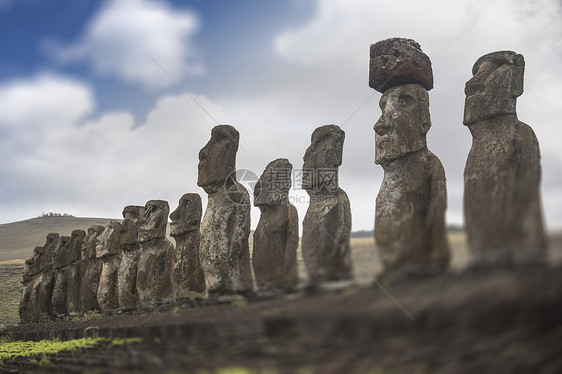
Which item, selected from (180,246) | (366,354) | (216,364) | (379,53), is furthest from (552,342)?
(180,246)

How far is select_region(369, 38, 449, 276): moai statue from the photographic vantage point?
703 cm

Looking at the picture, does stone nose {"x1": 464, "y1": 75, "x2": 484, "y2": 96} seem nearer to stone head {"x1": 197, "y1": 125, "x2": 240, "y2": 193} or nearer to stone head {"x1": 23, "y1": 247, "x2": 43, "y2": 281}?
stone head {"x1": 197, "y1": 125, "x2": 240, "y2": 193}

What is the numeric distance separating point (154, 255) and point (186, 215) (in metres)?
1.55

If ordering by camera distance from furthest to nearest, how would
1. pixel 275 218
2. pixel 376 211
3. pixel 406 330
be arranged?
pixel 275 218 < pixel 376 211 < pixel 406 330

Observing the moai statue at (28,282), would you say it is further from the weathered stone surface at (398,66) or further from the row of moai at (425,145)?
the row of moai at (425,145)

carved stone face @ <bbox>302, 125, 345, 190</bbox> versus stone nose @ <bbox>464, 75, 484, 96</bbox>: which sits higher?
stone nose @ <bbox>464, 75, 484, 96</bbox>

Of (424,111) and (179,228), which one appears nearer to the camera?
(424,111)

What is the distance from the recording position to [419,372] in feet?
9.11

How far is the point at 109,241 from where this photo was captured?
46.5 ft

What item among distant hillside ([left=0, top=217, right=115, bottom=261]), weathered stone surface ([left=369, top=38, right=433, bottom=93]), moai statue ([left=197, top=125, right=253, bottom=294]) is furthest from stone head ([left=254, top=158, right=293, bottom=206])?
distant hillside ([left=0, top=217, right=115, bottom=261])

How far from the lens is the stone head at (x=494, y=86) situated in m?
7.25

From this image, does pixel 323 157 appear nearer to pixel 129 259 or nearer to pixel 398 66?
pixel 398 66

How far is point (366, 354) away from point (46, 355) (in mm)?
6459

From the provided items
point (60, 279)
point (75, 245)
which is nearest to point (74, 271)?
point (75, 245)
